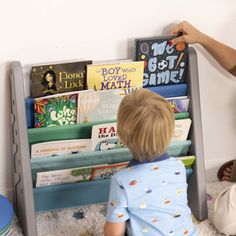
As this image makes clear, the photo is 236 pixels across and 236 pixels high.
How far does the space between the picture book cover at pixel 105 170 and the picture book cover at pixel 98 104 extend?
0.42ft

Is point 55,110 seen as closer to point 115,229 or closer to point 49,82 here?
point 49,82

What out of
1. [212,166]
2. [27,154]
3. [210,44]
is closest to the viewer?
[27,154]

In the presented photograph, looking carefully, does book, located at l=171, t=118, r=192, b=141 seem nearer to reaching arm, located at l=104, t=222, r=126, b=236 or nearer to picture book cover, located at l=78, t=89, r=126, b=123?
picture book cover, located at l=78, t=89, r=126, b=123

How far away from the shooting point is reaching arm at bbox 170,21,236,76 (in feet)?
3.94

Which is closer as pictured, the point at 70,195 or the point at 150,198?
the point at 150,198

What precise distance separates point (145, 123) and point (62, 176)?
0.41 metres

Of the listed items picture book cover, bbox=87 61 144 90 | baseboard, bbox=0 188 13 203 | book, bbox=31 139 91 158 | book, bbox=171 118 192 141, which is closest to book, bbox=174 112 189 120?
book, bbox=171 118 192 141

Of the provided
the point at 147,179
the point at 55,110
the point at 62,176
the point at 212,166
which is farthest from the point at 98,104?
the point at 212,166

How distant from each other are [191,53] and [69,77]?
12.8 inches

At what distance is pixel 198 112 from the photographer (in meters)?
1.25

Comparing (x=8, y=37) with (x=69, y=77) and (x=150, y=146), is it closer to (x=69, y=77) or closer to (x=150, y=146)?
(x=69, y=77)

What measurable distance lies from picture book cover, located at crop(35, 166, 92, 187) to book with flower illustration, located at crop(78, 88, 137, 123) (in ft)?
0.43

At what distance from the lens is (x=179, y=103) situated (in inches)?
49.2

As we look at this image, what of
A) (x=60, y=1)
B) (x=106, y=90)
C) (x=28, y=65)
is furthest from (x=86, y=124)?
(x=60, y=1)
